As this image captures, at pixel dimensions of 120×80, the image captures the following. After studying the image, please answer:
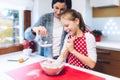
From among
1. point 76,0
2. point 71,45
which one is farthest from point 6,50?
point 76,0

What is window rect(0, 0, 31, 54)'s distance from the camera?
6.60ft

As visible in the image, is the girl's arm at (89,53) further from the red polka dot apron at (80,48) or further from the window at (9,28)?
the window at (9,28)

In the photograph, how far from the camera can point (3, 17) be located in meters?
2.03

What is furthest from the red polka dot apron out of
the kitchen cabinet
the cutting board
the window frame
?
the window frame

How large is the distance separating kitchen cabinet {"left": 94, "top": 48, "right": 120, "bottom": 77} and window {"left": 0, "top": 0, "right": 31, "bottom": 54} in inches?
44.9

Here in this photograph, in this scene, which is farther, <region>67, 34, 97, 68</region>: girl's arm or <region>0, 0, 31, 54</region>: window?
<region>0, 0, 31, 54</region>: window

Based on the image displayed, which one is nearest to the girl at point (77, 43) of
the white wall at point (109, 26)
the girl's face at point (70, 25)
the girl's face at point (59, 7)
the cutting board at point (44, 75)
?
the girl's face at point (70, 25)

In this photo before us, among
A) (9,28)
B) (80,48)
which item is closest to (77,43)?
(80,48)

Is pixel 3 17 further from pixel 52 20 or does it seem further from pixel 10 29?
pixel 52 20

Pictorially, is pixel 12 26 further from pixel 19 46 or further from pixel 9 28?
pixel 19 46

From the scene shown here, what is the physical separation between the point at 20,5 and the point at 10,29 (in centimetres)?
37

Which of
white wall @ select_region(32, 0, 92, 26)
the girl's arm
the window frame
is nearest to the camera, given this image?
the girl's arm

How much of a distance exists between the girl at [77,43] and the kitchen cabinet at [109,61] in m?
0.89

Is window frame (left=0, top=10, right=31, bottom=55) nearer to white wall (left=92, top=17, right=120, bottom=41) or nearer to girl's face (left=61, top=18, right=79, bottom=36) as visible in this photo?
girl's face (left=61, top=18, right=79, bottom=36)
